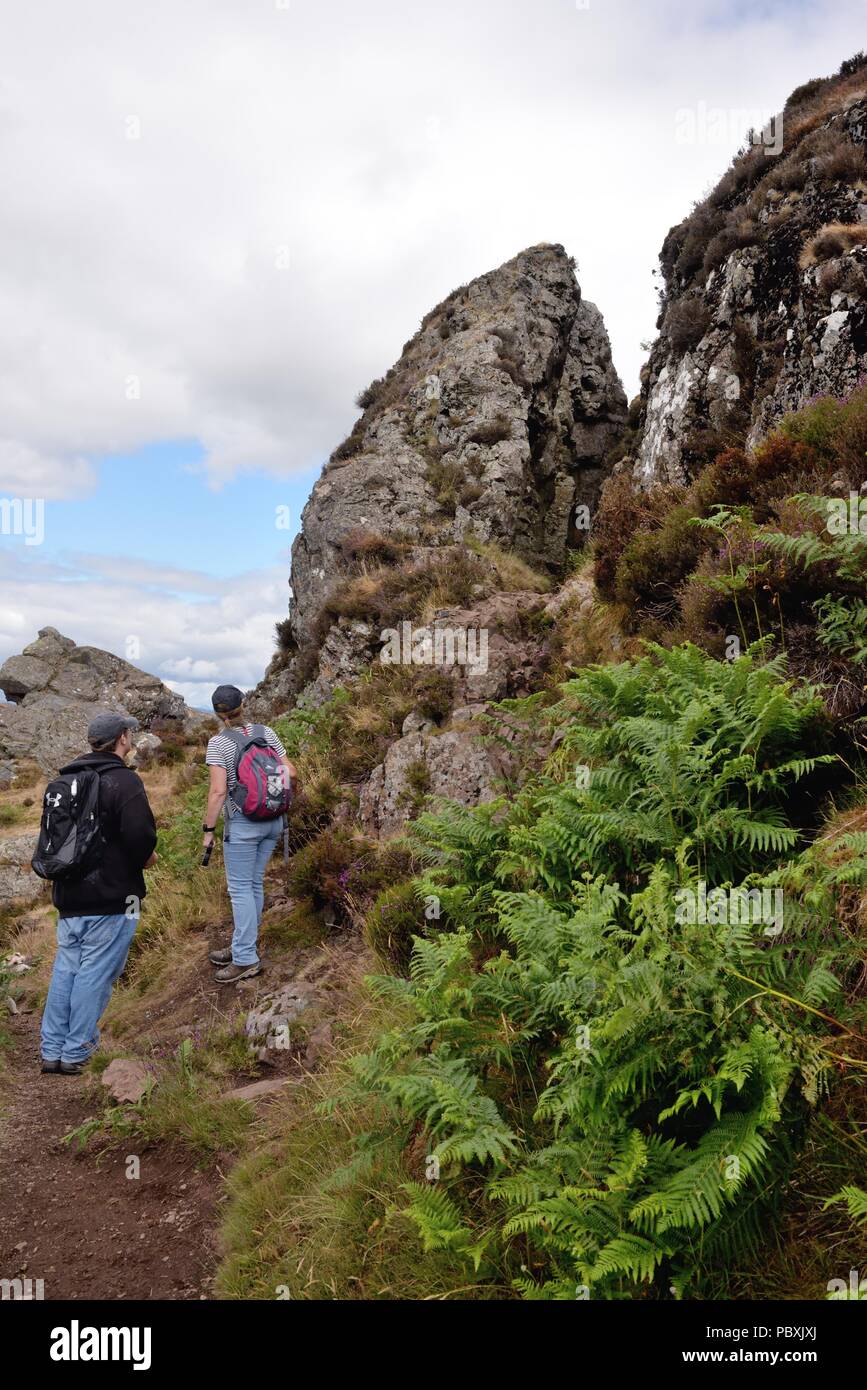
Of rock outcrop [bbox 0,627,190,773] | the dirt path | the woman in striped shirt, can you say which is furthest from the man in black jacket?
rock outcrop [bbox 0,627,190,773]

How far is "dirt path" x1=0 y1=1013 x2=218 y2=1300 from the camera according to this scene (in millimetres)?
4016

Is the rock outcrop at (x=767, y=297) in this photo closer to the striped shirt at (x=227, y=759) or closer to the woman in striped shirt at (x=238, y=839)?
the woman in striped shirt at (x=238, y=839)

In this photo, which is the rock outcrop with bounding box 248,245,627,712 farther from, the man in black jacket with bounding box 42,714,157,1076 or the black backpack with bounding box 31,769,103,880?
the black backpack with bounding box 31,769,103,880

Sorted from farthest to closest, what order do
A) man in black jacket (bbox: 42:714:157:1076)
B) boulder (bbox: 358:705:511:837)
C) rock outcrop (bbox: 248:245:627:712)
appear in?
rock outcrop (bbox: 248:245:627:712)
boulder (bbox: 358:705:511:837)
man in black jacket (bbox: 42:714:157:1076)

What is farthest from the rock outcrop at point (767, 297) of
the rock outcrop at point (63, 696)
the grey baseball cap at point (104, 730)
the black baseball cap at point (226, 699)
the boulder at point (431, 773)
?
the rock outcrop at point (63, 696)

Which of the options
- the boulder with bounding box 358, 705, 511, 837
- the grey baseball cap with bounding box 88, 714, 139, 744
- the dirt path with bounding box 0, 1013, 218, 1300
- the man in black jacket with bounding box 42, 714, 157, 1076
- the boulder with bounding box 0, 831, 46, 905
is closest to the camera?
the dirt path with bounding box 0, 1013, 218, 1300

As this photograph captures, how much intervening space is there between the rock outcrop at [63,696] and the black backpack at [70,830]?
23879 mm

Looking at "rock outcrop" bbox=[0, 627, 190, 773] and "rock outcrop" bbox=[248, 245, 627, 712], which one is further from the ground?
"rock outcrop" bbox=[248, 245, 627, 712]

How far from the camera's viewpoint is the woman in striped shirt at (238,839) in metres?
7.07

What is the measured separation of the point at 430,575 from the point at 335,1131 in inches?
432

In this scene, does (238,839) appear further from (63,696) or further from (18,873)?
(63,696)

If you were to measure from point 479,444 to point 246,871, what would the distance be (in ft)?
50.4

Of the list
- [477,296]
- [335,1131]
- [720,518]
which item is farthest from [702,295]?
[335,1131]
